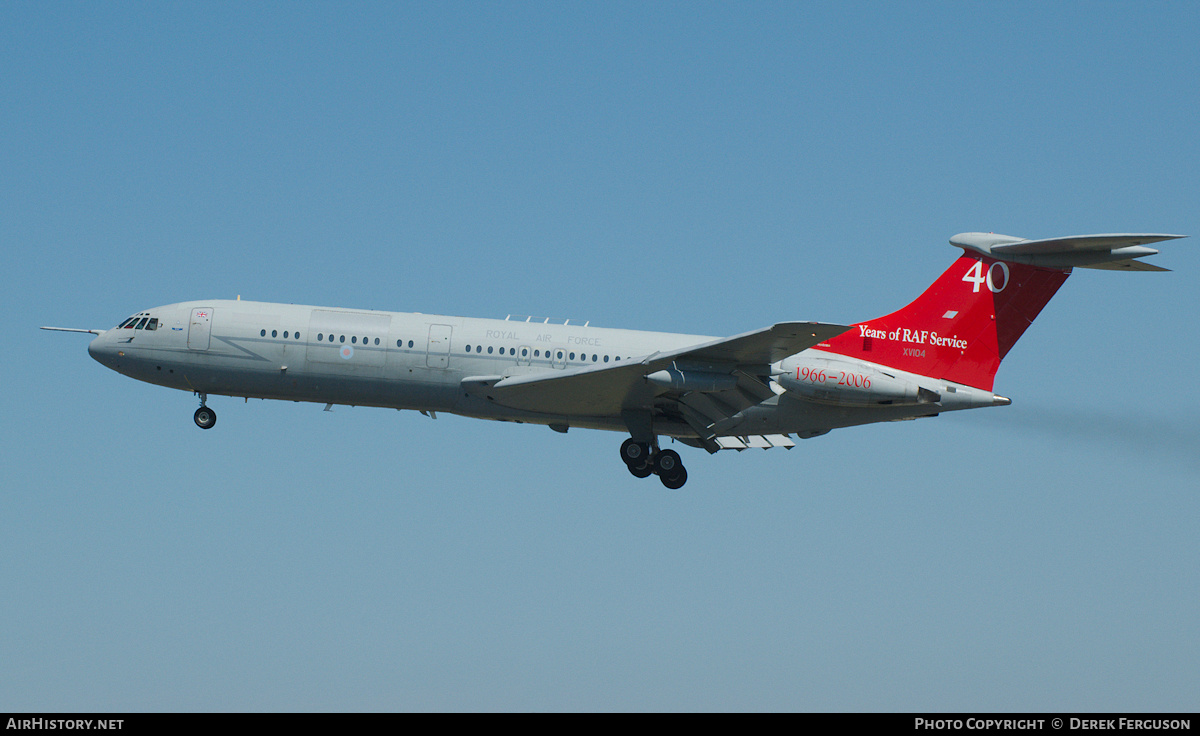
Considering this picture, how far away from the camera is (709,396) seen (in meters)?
29.8

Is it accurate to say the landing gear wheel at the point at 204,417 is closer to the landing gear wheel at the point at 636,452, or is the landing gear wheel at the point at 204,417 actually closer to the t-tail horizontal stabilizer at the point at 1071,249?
the landing gear wheel at the point at 636,452

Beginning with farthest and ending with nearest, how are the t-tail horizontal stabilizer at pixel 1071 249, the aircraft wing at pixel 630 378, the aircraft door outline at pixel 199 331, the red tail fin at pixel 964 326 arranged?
the red tail fin at pixel 964 326 < the aircraft door outline at pixel 199 331 < the t-tail horizontal stabilizer at pixel 1071 249 < the aircraft wing at pixel 630 378

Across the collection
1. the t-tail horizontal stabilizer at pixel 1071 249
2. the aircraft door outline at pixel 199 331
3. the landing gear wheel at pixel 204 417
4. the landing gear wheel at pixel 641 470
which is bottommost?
the landing gear wheel at pixel 641 470

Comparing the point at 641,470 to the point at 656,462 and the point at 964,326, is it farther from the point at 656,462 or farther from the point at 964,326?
the point at 964,326

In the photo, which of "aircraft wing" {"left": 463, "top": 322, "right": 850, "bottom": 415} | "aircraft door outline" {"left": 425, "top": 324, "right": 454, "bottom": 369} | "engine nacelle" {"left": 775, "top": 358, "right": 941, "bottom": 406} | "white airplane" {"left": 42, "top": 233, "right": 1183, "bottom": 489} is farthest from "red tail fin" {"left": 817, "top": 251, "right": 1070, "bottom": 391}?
"aircraft door outline" {"left": 425, "top": 324, "right": 454, "bottom": 369}

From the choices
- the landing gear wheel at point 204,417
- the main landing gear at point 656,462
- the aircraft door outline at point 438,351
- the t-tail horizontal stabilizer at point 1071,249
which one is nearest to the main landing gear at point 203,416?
the landing gear wheel at point 204,417

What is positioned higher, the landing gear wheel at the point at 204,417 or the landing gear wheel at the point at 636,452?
the landing gear wheel at the point at 204,417

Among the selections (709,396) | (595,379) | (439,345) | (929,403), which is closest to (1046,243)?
(929,403)

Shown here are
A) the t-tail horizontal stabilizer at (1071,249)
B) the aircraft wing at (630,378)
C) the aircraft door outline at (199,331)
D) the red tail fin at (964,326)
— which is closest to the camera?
the aircraft wing at (630,378)

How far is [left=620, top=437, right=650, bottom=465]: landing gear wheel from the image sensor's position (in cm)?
3125

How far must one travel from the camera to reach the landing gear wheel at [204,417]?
103ft
